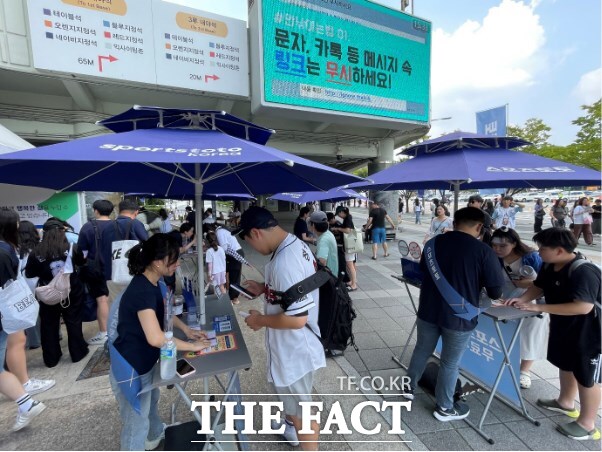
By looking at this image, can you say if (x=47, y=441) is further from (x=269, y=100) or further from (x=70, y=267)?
(x=269, y=100)

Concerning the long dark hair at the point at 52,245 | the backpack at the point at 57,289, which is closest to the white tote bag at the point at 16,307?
the backpack at the point at 57,289

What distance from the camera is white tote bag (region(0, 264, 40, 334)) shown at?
2459mm

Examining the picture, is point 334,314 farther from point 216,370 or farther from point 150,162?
point 150,162

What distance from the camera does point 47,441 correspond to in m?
2.43

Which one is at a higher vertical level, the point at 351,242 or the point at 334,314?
the point at 351,242

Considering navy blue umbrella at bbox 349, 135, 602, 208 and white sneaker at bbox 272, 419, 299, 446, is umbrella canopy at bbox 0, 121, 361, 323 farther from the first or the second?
white sneaker at bbox 272, 419, 299, 446

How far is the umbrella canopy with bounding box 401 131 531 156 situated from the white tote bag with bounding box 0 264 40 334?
161 inches

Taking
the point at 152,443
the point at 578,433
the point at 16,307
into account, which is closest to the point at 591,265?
the point at 578,433

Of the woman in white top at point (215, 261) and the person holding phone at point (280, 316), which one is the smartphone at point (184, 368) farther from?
the woman in white top at point (215, 261)

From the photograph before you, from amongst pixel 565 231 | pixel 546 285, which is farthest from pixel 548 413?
pixel 565 231

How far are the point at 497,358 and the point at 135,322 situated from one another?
3.18 metres

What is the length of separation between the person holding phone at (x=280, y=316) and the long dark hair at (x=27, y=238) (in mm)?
3084

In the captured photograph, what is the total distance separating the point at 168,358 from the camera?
171cm

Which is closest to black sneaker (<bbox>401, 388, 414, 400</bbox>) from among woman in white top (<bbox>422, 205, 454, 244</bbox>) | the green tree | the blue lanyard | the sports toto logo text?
the blue lanyard
